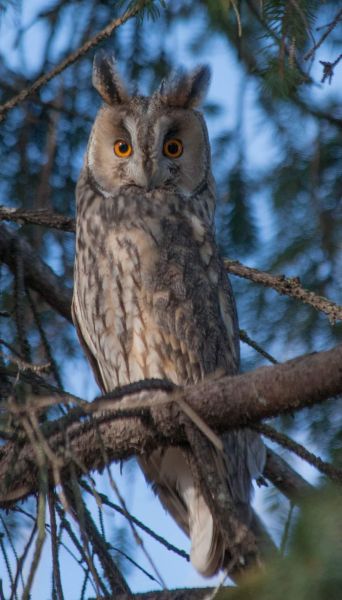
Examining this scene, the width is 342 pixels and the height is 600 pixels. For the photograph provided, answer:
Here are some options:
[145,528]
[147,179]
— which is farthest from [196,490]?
[147,179]

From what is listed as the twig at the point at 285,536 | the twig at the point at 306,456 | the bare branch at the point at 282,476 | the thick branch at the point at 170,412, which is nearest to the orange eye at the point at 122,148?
the bare branch at the point at 282,476

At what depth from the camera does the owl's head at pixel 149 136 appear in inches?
121

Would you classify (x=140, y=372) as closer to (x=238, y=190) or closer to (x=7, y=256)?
(x=7, y=256)

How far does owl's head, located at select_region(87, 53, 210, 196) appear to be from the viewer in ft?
10.1

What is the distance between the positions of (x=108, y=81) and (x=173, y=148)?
343 mm

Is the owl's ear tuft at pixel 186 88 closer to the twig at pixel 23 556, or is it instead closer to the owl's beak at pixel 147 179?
the owl's beak at pixel 147 179

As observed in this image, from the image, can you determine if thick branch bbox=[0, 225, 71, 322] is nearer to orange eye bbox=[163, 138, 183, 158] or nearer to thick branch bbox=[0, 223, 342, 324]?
thick branch bbox=[0, 223, 342, 324]

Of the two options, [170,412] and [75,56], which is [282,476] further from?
[75,56]

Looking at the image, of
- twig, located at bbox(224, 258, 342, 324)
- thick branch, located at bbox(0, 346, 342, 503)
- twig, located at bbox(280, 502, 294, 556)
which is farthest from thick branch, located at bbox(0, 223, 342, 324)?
twig, located at bbox(280, 502, 294, 556)

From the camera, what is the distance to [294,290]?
7.86ft

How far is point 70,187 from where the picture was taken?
351cm

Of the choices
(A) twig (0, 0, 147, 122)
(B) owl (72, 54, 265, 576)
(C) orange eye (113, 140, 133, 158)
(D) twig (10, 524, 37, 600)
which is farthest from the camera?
(C) orange eye (113, 140, 133, 158)

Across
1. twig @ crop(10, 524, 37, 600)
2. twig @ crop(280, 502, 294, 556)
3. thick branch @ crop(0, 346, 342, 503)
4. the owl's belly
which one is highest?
the owl's belly

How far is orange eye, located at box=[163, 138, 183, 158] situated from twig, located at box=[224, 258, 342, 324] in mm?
705
